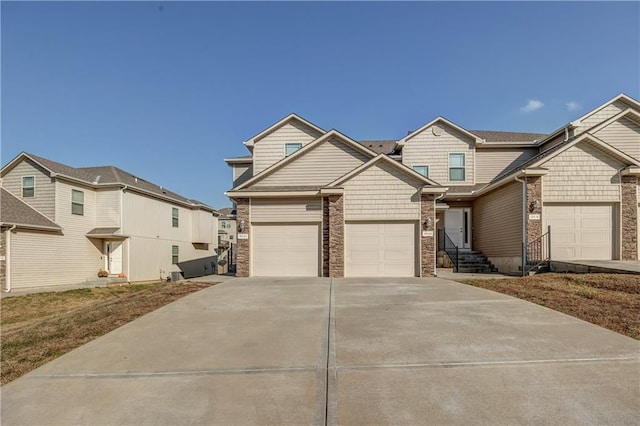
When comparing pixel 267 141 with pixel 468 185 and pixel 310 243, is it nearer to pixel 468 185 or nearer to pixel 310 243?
pixel 310 243

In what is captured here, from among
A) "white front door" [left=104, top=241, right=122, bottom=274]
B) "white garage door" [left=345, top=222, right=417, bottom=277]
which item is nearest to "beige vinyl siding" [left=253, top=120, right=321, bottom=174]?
"white garage door" [left=345, top=222, right=417, bottom=277]

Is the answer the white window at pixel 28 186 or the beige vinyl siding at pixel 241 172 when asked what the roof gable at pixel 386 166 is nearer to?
the beige vinyl siding at pixel 241 172

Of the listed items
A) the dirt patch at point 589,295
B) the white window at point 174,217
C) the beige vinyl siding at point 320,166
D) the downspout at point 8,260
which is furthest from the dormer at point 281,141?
the downspout at point 8,260

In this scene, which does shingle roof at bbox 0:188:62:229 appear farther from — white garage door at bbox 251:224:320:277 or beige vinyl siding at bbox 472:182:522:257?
beige vinyl siding at bbox 472:182:522:257

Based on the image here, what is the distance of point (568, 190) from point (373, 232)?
7761mm

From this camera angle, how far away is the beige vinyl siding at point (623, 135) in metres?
16.0

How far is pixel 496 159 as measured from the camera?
1903cm

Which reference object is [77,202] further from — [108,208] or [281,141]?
[281,141]

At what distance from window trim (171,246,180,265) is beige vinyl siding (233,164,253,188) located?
8.31m

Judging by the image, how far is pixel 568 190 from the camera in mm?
13852

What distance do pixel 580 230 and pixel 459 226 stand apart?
5.51 meters

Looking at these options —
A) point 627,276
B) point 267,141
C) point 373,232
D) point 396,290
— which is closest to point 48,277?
point 267,141

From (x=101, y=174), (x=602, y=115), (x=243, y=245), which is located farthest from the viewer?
(x=101, y=174)

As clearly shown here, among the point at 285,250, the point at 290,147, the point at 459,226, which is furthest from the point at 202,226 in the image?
the point at 459,226
